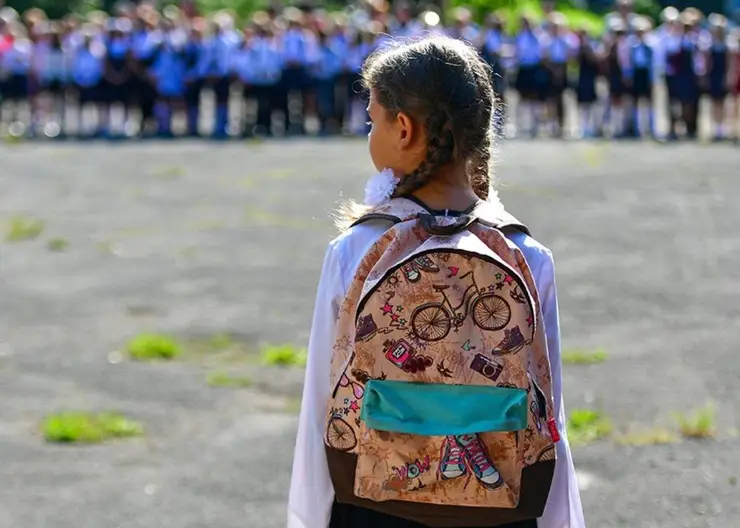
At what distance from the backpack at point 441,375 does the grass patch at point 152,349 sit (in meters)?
6.03

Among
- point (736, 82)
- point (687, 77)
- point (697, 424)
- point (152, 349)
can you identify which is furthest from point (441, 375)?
point (736, 82)

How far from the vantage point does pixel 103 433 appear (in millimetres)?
7129

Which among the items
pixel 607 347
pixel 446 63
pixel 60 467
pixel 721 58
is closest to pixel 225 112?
pixel 721 58

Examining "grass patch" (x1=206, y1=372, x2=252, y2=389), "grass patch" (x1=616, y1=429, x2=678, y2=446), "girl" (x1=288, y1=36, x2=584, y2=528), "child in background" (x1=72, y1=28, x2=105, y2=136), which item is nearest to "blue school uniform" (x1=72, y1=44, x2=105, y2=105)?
"child in background" (x1=72, y1=28, x2=105, y2=136)

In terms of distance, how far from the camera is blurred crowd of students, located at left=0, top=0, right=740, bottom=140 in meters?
23.7

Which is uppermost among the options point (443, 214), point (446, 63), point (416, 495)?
point (446, 63)

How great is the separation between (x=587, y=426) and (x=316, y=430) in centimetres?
422

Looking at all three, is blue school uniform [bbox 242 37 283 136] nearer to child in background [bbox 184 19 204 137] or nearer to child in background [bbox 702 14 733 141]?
child in background [bbox 184 19 204 137]

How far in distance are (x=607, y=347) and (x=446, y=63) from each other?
20.2ft

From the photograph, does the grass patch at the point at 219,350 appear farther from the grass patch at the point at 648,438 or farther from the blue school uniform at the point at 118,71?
the blue school uniform at the point at 118,71

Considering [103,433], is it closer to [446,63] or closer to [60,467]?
[60,467]

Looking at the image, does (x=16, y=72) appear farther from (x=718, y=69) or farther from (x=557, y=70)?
(x=718, y=69)

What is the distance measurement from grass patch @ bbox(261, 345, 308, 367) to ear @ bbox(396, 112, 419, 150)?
223 inches

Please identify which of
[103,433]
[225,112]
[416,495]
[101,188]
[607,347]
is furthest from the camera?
[225,112]
